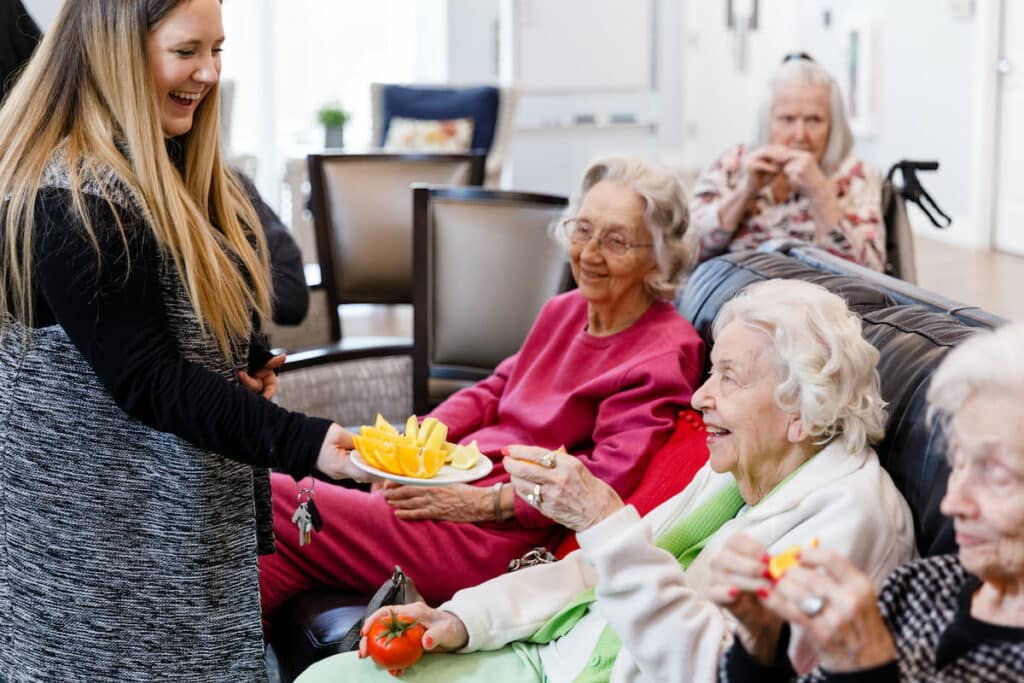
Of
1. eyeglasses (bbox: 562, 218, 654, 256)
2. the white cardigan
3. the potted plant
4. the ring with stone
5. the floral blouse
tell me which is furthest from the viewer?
the potted plant

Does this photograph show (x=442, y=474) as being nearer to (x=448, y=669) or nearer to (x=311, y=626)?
(x=448, y=669)

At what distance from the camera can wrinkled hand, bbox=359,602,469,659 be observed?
1.88m

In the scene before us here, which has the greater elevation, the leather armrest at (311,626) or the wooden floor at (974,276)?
the wooden floor at (974,276)

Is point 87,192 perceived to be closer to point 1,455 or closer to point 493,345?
point 1,455

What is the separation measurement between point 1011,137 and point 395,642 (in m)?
6.37

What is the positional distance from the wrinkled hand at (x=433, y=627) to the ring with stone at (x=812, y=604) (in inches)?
31.6

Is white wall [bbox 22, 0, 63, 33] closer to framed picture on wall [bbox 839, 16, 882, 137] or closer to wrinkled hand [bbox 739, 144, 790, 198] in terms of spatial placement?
wrinkled hand [bbox 739, 144, 790, 198]

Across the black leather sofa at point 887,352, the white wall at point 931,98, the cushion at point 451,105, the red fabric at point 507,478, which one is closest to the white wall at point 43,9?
the cushion at point 451,105

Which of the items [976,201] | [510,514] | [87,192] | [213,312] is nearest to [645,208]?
[510,514]

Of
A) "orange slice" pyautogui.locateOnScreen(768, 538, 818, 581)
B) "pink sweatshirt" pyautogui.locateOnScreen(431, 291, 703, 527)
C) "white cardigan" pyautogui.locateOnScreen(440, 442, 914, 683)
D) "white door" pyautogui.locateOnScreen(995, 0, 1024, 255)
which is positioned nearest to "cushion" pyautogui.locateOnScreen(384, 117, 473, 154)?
"white door" pyautogui.locateOnScreen(995, 0, 1024, 255)

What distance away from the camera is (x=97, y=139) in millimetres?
1663

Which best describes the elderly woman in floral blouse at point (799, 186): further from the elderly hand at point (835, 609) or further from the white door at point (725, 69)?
the white door at point (725, 69)

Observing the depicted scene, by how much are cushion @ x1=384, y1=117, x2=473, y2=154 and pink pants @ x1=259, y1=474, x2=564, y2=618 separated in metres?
4.87

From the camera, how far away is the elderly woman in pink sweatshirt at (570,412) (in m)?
2.28
